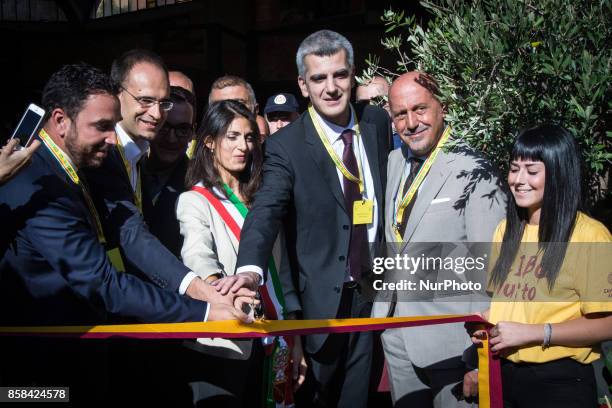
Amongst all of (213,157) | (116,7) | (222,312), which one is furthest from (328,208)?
(116,7)

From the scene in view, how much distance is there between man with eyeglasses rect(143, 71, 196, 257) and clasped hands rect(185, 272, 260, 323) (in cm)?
88

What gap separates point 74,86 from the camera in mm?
3246

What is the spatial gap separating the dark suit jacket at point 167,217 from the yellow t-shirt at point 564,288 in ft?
6.12

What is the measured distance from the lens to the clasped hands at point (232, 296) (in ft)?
10.5

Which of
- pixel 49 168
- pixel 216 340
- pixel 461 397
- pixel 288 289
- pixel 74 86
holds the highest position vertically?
pixel 74 86

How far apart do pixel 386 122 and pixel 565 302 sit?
5.59ft

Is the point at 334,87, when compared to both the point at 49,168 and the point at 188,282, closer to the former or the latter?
the point at 188,282

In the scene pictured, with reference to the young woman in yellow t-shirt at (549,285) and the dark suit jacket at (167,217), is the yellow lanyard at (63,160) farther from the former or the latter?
the young woman in yellow t-shirt at (549,285)

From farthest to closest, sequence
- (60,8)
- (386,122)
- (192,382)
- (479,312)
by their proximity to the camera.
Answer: (60,8) < (386,122) < (192,382) < (479,312)

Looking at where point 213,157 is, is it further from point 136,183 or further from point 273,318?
point 273,318

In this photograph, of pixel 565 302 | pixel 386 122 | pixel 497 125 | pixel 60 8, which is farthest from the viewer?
pixel 60 8

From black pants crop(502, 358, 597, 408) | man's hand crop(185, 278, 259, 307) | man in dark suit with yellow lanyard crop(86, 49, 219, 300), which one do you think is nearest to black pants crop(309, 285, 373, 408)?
man's hand crop(185, 278, 259, 307)

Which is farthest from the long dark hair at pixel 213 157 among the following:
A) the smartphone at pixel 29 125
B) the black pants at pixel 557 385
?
the black pants at pixel 557 385

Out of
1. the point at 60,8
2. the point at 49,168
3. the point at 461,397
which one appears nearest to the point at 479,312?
the point at 461,397
